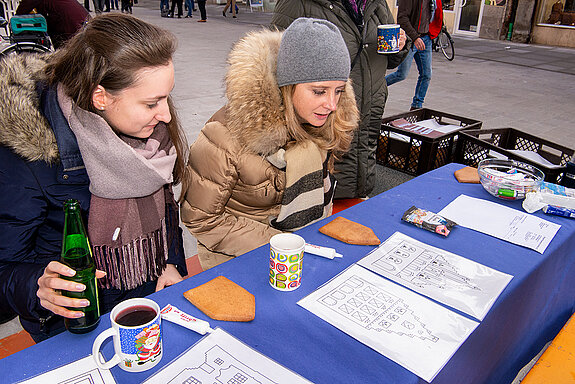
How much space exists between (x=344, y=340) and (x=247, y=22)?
592 inches

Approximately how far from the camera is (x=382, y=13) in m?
2.93

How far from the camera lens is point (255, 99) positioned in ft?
5.60

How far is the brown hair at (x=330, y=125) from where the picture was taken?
5.84 ft

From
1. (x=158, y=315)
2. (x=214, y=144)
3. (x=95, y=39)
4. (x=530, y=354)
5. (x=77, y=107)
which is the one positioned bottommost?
(x=530, y=354)

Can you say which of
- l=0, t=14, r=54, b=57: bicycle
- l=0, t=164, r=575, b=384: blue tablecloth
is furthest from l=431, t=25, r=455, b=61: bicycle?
l=0, t=164, r=575, b=384: blue tablecloth

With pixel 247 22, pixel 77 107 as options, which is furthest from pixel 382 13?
pixel 247 22

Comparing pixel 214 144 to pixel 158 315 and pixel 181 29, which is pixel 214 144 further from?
pixel 181 29

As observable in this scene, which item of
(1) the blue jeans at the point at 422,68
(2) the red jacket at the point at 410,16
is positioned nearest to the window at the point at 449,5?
(1) the blue jeans at the point at 422,68

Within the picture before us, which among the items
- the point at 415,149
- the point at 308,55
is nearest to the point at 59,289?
the point at 308,55

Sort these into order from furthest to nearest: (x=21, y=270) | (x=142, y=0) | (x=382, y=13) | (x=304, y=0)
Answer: (x=142, y=0) → (x=382, y=13) → (x=304, y=0) → (x=21, y=270)

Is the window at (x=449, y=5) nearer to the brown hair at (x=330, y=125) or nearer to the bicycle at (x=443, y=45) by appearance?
the bicycle at (x=443, y=45)

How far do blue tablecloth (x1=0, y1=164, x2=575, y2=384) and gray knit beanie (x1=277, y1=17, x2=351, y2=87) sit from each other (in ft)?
1.88

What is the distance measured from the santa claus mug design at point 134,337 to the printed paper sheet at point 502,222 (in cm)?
122

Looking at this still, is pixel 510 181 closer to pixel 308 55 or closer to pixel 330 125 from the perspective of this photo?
pixel 330 125
